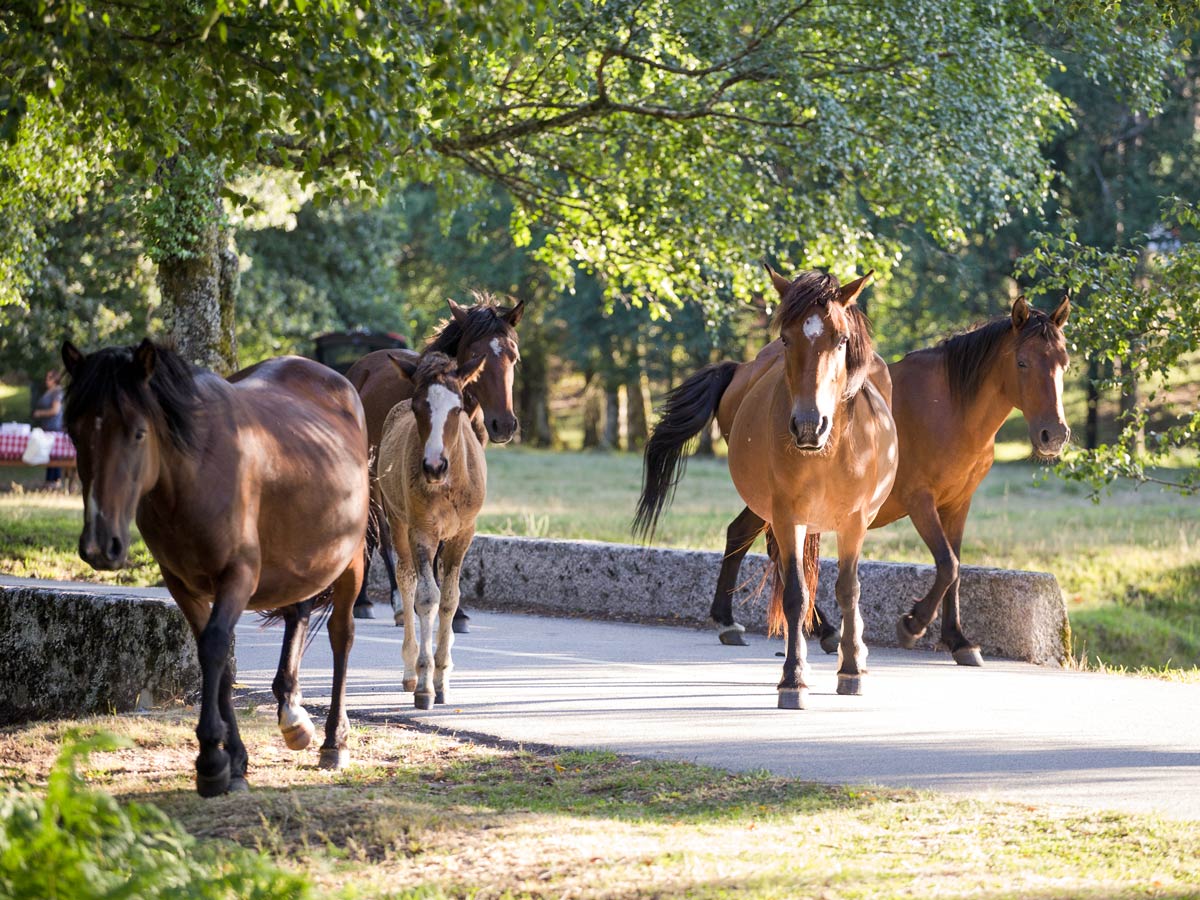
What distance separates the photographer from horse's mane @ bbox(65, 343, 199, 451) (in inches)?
228

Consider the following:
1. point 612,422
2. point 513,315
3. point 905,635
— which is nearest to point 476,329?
point 513,315

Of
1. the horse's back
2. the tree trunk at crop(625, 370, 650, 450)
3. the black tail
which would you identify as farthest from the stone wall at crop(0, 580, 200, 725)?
the tree trunk at crop(625, 370, 650, 450)

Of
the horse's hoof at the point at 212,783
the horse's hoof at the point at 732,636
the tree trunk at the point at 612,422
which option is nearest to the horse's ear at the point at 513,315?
the horse's hoof at the point at 732,636

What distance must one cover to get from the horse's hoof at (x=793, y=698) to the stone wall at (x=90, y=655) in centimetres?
353

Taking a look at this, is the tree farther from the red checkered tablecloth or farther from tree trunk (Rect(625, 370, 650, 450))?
tree trunk (Rect(625, 370, 650, 450))

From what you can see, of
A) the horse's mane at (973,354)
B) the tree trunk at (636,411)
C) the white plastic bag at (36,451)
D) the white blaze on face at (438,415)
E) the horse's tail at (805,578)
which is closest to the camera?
the white blaze on face at (438,415)

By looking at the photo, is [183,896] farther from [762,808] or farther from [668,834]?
[762,808]

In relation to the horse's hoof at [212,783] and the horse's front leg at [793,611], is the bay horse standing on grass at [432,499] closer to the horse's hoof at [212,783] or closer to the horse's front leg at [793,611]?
the horse's front leg at [793,611]

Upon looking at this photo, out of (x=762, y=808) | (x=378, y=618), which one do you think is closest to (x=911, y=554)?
(x=378, y=618)

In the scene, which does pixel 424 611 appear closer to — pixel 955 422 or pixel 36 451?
pixel 955 422

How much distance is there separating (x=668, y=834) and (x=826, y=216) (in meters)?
12.1

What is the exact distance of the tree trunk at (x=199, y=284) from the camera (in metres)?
14.9

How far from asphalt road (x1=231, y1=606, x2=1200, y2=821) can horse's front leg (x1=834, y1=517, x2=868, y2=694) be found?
157 mm

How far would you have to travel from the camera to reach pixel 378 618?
13555 mm
